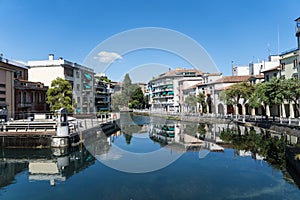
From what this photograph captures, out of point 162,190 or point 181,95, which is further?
point 181,95

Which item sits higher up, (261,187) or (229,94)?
(229,94)

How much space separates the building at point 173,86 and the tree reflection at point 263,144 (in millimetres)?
40348

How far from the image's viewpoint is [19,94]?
33.7 meters

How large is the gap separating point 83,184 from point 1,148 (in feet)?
48.9

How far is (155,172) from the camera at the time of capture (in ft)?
51.3

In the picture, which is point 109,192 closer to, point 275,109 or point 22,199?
point 22,199

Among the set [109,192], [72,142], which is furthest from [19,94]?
[109,192]

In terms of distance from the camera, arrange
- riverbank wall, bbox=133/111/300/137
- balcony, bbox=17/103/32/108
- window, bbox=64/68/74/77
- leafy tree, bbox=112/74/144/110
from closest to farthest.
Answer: riverbank wall, bbox=133/111/300/137 → balcony, bbox=17/103/32/108 → window, bbox=64/68/74/77 → leafy tree, bbox=112/74/144/110

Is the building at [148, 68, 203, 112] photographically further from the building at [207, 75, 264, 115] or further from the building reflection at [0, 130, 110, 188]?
the building reflection at [0, 130, 110, 188]

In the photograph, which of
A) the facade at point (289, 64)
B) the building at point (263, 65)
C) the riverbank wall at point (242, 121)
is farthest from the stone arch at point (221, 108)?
the facade at point (289, 64)

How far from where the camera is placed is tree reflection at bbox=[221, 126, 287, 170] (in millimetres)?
17633

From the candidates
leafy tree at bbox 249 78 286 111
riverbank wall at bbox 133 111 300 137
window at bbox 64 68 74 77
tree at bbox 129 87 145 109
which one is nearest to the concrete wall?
window at bbox 64 68 74 77

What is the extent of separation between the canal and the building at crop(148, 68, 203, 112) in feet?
149

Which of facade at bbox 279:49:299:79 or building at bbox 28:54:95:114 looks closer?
facade at bbox 279:49:299:79
